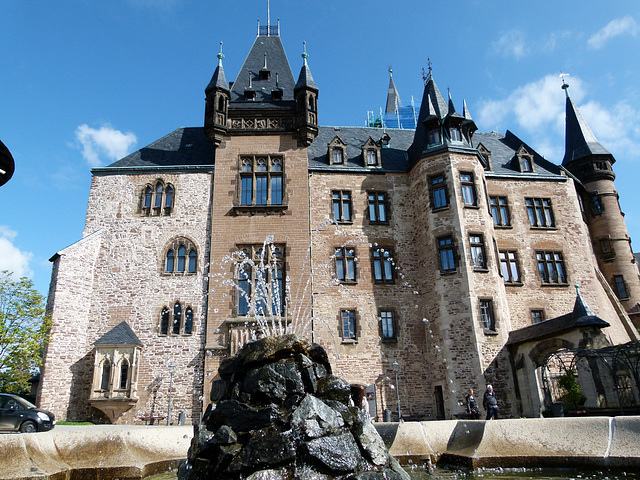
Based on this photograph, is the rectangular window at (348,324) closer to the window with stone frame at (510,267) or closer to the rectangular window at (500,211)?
the window with stone frame at (510,267)

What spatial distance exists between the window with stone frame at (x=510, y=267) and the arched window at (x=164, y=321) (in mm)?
16033

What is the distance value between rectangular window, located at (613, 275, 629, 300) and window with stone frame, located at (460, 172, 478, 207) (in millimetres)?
11139

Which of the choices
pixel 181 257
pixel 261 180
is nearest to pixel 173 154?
pixel 261 180

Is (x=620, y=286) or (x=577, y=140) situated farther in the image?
(x=577, y=140)

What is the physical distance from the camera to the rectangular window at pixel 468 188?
79.2ft

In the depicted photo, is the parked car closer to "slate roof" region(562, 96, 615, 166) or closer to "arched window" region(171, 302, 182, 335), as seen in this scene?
"arched window" region(171, 302, 182, 335)

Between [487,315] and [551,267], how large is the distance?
5.99m

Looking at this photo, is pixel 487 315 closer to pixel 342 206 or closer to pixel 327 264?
pixel 327 264

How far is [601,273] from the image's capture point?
27.3 metres

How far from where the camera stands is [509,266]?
82.8 feet

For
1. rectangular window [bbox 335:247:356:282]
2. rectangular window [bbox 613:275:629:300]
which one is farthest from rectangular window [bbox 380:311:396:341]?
rectangular window [bbox 613:275:629:300]

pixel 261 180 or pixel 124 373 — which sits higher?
pixel 261 180

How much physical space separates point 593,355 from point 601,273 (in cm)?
1310

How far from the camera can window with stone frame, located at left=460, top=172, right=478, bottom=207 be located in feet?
79.0
